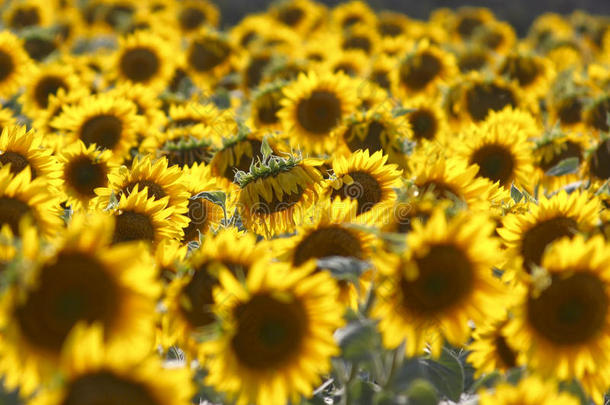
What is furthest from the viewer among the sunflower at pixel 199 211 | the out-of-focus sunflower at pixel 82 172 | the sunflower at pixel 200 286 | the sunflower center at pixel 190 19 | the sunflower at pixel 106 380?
the sunflower center at pixel 190 19

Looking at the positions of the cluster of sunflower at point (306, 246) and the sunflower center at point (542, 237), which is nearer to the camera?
the cluster of sunflower at point (306, 246)

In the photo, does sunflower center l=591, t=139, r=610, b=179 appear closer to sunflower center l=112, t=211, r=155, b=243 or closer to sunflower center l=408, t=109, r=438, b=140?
sunflower center l=408, t=109, r=438, b=140

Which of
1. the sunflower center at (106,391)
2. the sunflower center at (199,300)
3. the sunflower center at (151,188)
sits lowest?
the sunflower center at (151,188)

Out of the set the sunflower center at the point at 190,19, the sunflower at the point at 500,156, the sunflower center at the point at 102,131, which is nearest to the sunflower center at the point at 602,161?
the sunflower at the point at 500,156

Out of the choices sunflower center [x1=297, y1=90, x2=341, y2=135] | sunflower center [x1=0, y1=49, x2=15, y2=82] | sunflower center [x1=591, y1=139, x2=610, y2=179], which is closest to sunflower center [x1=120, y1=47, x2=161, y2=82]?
sunflower center [x1=0, y1=49, x2=15, y2=82]

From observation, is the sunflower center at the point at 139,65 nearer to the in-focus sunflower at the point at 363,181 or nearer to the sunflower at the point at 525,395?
the in-focus sunflower at the point at 363,181

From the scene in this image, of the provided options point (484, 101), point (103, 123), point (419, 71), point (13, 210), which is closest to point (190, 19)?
point (419, 71)

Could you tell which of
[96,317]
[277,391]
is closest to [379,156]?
[277,391]
